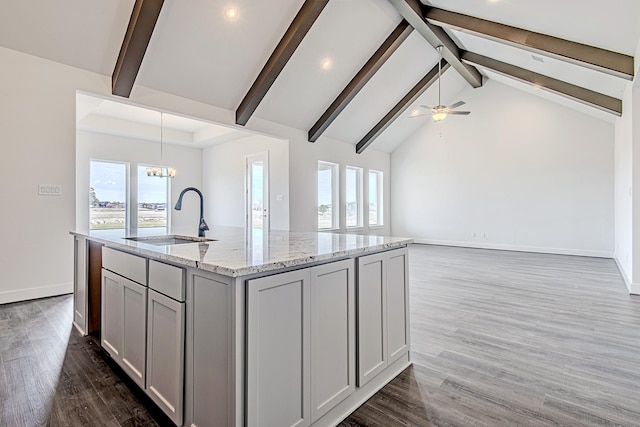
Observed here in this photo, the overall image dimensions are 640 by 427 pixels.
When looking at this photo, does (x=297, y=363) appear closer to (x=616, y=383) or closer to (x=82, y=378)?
(x=82, y=378)

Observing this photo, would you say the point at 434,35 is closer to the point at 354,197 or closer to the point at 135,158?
the point at 354,197

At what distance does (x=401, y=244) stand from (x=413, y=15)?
4.32 metres

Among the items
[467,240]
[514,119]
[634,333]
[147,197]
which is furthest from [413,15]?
[147,197]

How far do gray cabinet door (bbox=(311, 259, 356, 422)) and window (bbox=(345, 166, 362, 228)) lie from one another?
267 inches

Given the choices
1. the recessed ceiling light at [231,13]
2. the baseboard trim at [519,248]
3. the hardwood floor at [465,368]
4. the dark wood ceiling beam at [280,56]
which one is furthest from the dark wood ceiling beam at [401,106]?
the hardwood floor at [465,368]

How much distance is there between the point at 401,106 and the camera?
7.47m

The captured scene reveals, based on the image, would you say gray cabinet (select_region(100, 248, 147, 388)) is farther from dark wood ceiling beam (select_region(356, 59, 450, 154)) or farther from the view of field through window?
dark wood ceiling beam (select_region(356, 59, 450, 154))

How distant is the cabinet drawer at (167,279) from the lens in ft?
4.87

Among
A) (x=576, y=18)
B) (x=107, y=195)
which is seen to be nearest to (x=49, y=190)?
(x=107, y=195)

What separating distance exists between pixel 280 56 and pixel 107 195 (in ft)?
17.8

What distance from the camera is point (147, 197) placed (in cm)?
796

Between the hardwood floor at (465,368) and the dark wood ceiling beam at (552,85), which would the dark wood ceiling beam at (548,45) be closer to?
the dark wood ceiling beam at (552,85)

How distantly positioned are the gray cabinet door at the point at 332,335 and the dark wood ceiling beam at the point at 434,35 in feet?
15.1

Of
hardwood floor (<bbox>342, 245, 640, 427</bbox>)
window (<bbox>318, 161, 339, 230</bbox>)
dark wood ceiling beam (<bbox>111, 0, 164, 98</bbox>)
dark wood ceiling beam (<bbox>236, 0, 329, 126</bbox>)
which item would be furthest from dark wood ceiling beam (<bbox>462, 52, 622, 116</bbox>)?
dark wood ceiling beam (<bbox>111, 0, 164, 98</bbox>)
